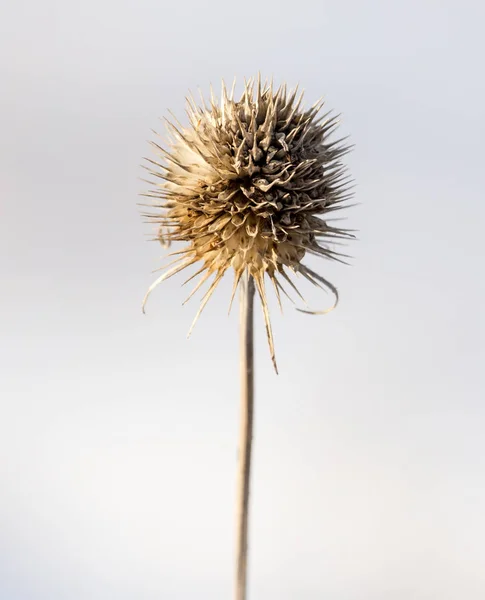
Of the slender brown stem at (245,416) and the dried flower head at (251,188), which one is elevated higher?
the dried flower head at (251,188)

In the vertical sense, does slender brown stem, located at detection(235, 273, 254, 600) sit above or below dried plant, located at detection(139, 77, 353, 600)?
below

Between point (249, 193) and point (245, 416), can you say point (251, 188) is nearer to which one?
point (249, 193)

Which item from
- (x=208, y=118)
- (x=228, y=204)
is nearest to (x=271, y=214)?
(x=228, y=204)

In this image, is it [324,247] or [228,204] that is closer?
[228,204]

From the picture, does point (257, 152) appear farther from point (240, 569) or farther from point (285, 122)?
point (240, 569)
